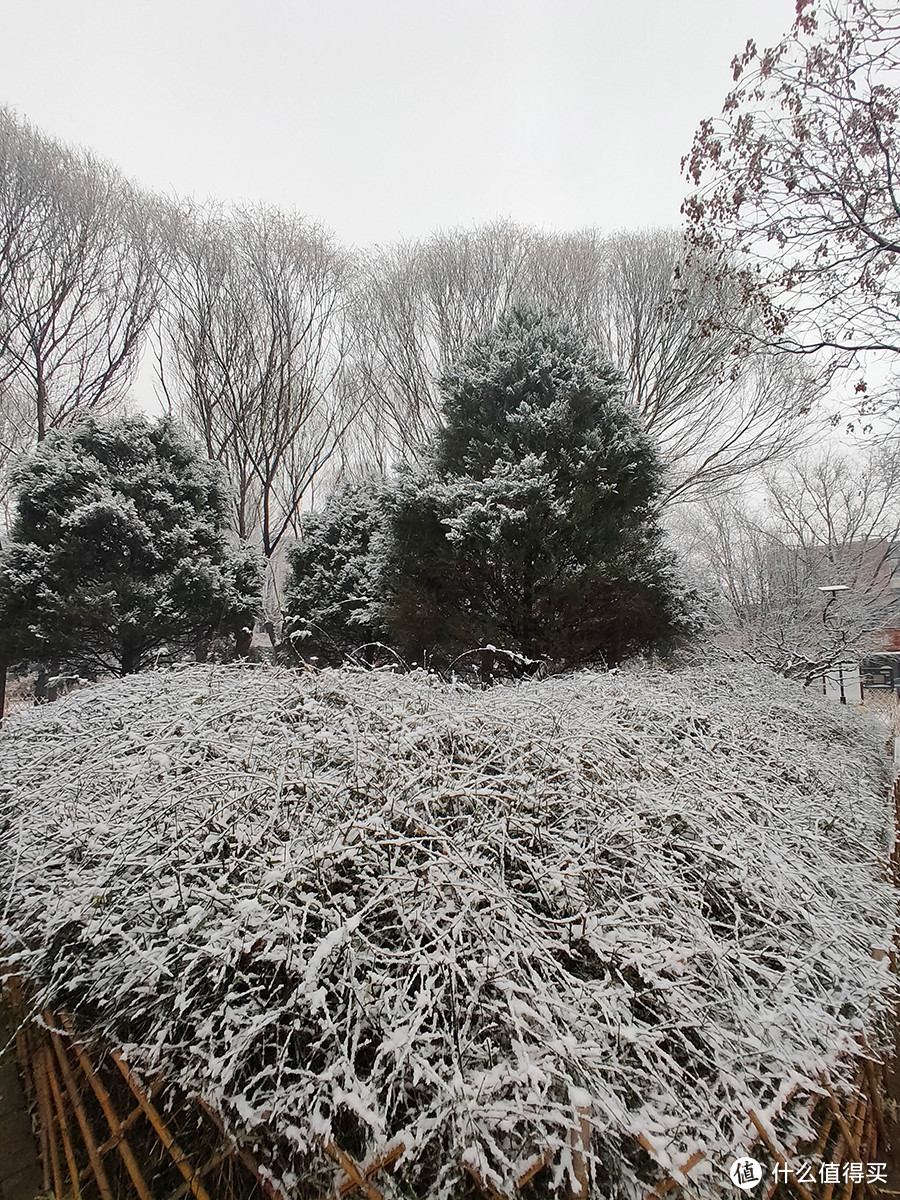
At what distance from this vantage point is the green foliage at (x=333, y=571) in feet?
26.7

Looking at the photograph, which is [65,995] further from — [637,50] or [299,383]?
[299,383]

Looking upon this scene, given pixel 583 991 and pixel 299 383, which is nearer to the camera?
pixel 583 991

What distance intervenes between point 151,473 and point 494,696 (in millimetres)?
6130

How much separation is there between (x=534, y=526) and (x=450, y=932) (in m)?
4.56

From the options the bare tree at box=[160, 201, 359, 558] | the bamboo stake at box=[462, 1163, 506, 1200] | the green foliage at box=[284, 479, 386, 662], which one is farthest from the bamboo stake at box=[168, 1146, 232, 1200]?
the bare tree at box=[160, 201, 359, 558]

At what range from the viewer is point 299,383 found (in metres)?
11.8

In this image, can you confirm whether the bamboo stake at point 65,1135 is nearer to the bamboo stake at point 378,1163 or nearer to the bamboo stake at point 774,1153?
the bamboo stake at point 378,1163

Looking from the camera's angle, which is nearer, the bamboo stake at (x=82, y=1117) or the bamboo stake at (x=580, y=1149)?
the bamboo stake at (x=580, y=1149)

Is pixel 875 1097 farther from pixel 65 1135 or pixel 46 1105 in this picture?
pixel 46 1105

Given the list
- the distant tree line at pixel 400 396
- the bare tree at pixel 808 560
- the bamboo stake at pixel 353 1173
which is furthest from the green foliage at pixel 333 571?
the bamboo stake at pixel 353 1173

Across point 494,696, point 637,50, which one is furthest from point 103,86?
point 494,696

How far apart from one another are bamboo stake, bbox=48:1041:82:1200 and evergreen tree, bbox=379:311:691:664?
4173 mm

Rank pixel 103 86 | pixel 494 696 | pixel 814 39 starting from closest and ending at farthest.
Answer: pixel 494 696 < pixel 814 39 < pixel 103 86

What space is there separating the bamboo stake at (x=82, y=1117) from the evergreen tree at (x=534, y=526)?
414 cm
